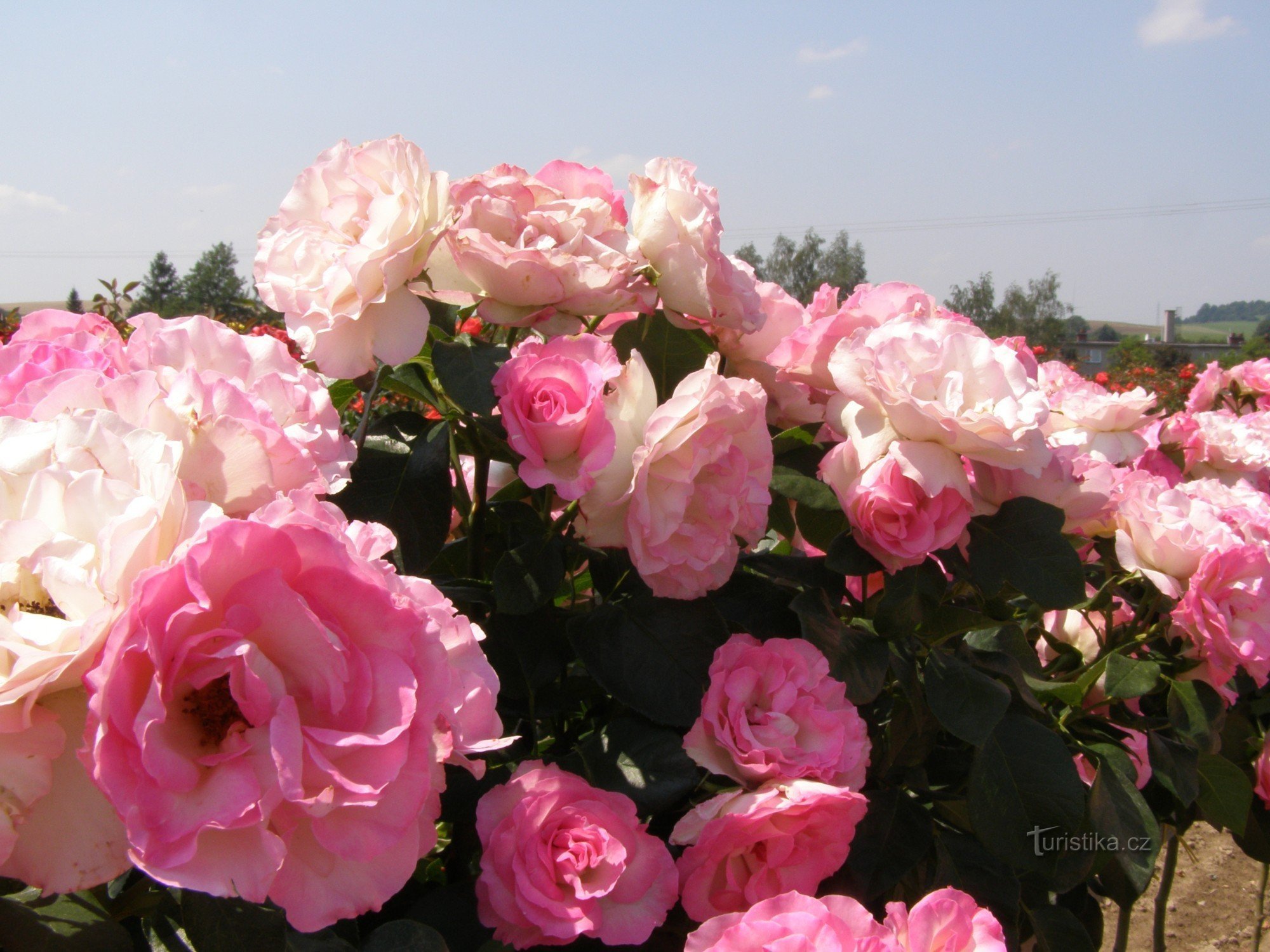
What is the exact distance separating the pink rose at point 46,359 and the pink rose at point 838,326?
701mm

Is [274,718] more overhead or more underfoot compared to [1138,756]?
more overhead

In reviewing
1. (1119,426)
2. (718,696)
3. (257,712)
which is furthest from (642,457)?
(1119,426)

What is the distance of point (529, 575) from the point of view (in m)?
0.91

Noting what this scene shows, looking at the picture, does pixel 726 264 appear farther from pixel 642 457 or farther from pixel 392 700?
pixel 392 700

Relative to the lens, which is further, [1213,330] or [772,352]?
[1213,330]

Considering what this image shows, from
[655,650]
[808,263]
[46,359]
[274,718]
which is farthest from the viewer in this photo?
[808,263]

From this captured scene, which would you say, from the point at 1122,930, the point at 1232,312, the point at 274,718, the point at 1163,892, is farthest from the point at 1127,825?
the point at 1232,312

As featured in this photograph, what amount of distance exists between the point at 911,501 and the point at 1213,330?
3859 inches

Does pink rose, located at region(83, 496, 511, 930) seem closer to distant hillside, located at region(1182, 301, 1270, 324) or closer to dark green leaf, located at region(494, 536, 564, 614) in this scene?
dark green leaf, located at region(494, 536, 564, 614)

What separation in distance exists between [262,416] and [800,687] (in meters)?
0.54

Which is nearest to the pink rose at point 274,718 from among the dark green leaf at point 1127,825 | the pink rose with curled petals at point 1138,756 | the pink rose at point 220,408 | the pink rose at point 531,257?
the pink rose at point 220,408

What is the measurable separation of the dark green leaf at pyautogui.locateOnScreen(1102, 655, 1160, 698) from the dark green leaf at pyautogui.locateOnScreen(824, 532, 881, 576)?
0.41 meters

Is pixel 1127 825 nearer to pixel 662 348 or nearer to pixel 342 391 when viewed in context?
pixel 662 348

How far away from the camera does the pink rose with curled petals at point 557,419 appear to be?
2.74 ft
